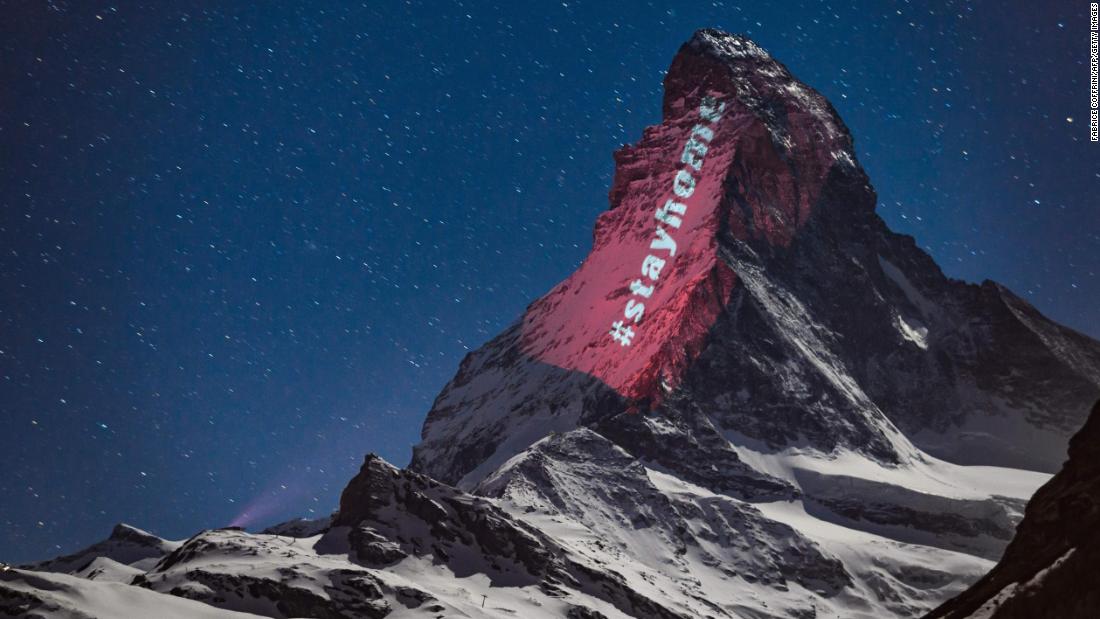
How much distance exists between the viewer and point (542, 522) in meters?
152

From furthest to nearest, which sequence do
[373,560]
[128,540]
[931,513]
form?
[931,513], [128,540], [373,560]

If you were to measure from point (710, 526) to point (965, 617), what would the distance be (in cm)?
16317

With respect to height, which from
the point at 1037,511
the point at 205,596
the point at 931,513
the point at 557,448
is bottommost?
the point at 1037,511

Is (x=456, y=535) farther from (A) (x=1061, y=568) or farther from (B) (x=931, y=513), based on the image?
(A) (x=1061, y=568)

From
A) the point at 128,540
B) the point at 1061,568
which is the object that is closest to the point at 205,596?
the point at 128,540

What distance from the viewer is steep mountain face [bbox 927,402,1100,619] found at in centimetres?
1064

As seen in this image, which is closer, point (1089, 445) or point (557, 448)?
point (1089, 445)

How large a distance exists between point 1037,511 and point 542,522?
141523 mm

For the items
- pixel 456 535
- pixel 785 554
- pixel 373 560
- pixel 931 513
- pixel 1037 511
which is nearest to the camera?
pixel 1037 511

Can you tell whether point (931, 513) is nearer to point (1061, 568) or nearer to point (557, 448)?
point (557, 448)

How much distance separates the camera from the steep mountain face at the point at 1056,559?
34.9 feet

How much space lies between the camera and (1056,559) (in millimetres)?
11172

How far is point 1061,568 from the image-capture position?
10.8 meters

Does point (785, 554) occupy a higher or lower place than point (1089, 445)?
higher
